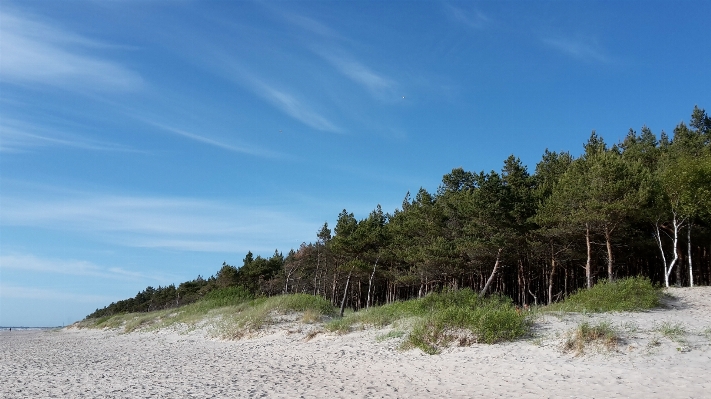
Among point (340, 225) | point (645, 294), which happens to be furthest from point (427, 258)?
point (645, 294)

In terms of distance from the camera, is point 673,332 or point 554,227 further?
point 554,227

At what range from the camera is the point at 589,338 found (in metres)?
14.2

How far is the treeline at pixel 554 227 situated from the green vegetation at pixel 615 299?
5609 millimetres

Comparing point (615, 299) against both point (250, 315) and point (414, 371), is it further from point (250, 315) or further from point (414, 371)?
point (250, 315)

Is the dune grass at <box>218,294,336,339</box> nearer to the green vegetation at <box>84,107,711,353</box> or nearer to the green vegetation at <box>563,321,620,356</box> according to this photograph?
the green vegetation at <box>84,107,711,353</box>

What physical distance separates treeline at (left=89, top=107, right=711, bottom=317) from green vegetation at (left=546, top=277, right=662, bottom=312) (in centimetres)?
561

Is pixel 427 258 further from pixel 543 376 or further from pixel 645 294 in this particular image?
pixel 543 376

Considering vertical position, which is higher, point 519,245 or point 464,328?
point 519,245

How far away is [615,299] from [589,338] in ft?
24.3

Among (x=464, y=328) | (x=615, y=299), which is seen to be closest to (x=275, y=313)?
(x=464, y=328)

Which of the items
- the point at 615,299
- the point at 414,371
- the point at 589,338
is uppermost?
the point at 615,299

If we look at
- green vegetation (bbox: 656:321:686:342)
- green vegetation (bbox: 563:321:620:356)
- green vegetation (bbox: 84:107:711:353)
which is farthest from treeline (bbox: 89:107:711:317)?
green vegetation (bbox: 563:321:620:356)

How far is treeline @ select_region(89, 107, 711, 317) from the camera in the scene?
29.5m

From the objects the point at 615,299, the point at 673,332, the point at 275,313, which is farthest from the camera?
the point at 275,313
